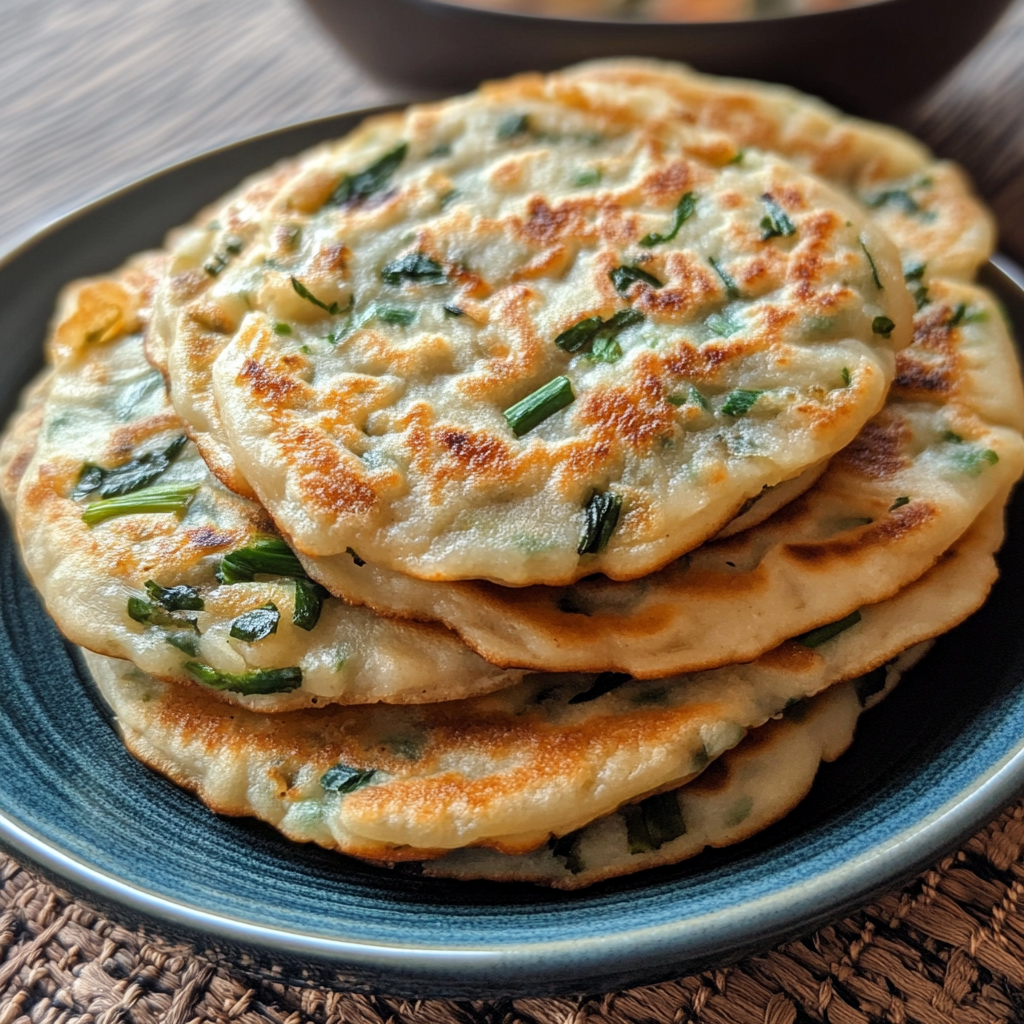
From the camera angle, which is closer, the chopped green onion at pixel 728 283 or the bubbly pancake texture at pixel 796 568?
the bubbly pancake texture at pixel 796 568

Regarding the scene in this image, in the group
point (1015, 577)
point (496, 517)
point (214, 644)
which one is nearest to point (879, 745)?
point (1015, 577)

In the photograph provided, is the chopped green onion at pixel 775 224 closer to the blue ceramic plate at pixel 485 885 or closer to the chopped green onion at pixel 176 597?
the blue ceramic plate at pixel 485 885

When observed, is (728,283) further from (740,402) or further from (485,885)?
(485,885)

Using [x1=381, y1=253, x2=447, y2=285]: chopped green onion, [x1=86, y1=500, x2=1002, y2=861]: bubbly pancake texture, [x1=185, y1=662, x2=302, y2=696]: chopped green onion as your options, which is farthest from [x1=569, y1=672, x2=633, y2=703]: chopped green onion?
[x1=381, y1=253, x2=447, y2=285]: chopped green onion

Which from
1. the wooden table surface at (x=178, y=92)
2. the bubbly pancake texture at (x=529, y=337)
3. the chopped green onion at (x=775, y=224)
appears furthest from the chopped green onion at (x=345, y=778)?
the wooden table surface at (x=178, y=92)

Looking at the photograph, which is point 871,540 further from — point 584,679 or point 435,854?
point 435,854

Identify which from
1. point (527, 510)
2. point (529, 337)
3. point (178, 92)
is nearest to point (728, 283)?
point (529, 337)
